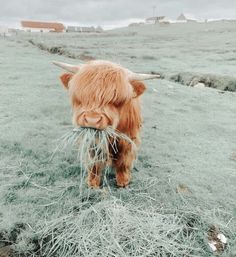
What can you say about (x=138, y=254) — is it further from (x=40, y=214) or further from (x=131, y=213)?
(x=40, y=214)

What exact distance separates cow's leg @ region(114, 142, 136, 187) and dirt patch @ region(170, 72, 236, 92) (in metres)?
7.86

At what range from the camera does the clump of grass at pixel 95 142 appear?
11.1ft

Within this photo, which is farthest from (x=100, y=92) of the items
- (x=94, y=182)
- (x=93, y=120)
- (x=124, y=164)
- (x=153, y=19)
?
(x=153, y=19)

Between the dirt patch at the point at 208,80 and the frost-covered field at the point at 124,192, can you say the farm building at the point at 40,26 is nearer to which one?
the dirt patch at the point at 208,80

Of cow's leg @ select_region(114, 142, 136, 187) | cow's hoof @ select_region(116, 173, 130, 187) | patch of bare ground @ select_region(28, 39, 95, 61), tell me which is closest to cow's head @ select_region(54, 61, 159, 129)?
cow's leg @ select_region(114, 142, 136, 187)

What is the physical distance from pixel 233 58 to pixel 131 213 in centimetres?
1539

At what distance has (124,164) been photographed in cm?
420

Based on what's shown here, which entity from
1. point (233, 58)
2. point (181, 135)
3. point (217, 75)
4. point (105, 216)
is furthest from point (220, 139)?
point (233, 58)

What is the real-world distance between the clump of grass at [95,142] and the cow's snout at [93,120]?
0.27 ft

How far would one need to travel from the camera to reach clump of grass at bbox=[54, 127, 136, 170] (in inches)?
133

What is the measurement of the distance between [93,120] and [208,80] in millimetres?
9223

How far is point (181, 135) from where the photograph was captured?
21.0 feet

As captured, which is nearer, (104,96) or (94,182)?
(104,96)

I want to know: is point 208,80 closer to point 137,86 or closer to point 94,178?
point 94,178
